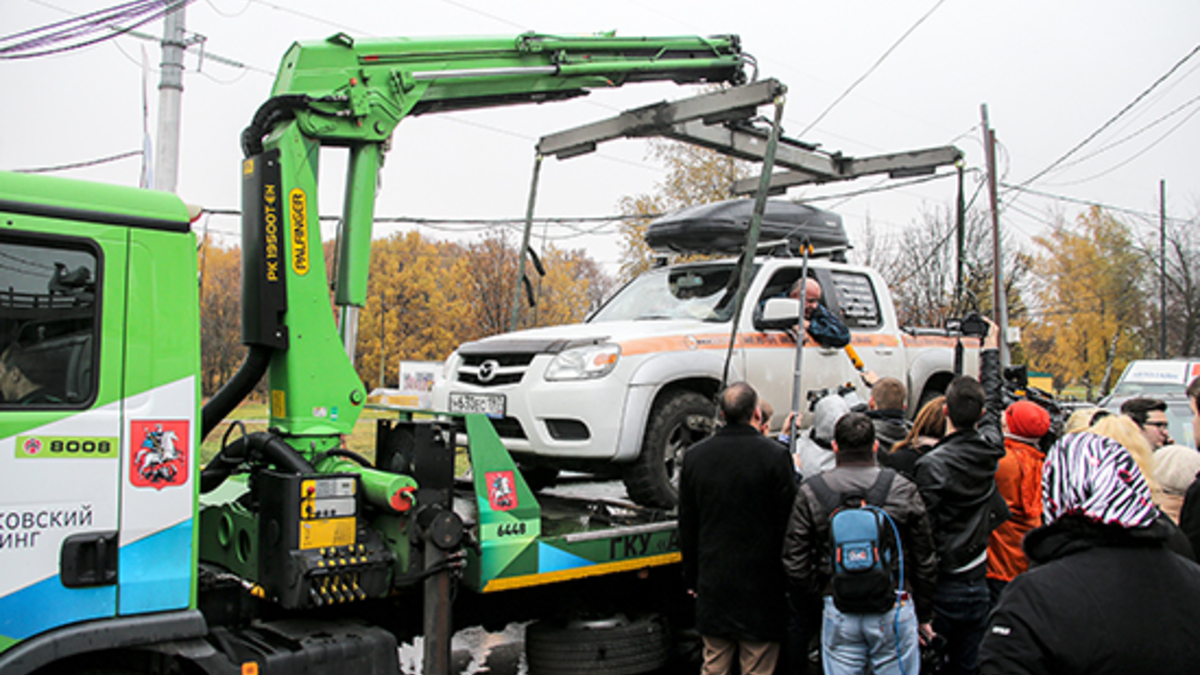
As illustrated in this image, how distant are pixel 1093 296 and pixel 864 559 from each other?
3861 centimetres

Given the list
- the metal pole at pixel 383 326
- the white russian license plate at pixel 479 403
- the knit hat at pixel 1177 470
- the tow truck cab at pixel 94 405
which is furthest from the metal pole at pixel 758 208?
the metal pole at pixel 383 326

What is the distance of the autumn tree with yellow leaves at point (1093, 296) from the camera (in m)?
37.3

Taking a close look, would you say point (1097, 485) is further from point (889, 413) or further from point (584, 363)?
point (584, 363)

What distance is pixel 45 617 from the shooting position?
10.8 ft

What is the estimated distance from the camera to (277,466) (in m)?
4.27

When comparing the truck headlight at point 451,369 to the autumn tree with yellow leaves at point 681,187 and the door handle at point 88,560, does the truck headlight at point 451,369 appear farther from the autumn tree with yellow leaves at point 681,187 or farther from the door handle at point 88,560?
the autumn tree with yellow leaves at point 681,187

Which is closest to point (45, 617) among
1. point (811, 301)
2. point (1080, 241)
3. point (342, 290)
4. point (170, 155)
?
point (342, 290)

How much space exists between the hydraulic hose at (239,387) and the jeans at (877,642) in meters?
3.03

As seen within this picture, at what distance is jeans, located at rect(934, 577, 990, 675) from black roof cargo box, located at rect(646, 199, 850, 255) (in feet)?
10.4

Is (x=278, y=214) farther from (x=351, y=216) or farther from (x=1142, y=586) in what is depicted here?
(x=1142, y=586)

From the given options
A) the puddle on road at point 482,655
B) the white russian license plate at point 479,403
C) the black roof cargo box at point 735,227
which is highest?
the black roof cargo box at point 735,227

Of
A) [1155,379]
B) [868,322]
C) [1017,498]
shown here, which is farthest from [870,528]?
[1155,379]

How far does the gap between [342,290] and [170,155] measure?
30.5 feet

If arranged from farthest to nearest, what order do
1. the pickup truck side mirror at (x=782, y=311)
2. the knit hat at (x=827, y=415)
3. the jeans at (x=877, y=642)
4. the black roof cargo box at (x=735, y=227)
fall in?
1. the black roof cargo box at (x=735, y=227)
2. the pickup truck side mirror at (x=782, y=311)
3. the knit hat at (x=827, y=415)
4. the jeans at (x=877, y=642)
